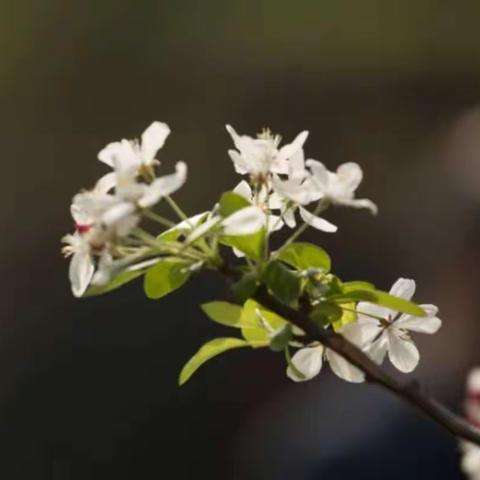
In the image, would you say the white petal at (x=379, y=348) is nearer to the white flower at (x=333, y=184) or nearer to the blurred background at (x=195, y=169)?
the white flower at (x=333, y=184)

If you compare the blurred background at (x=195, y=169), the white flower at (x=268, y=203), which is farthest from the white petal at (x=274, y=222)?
the blurred background at (x=195, y=169)

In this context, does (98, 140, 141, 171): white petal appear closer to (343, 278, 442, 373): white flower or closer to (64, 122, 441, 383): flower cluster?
(64, 122, 441, 383): flower cluster

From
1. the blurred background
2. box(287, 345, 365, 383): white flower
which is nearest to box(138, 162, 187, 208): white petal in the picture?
box(287, 345, 365, 383): white flower

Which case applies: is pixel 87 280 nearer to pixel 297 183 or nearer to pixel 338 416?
pixel 297 183

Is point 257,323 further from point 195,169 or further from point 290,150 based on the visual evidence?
point 195,169

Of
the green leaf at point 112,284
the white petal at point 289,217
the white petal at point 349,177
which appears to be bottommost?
the white petal at point 289,217

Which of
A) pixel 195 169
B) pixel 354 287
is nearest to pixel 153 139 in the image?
pixel 354 287

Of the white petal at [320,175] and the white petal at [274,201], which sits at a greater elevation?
the white petal at [320,175]
